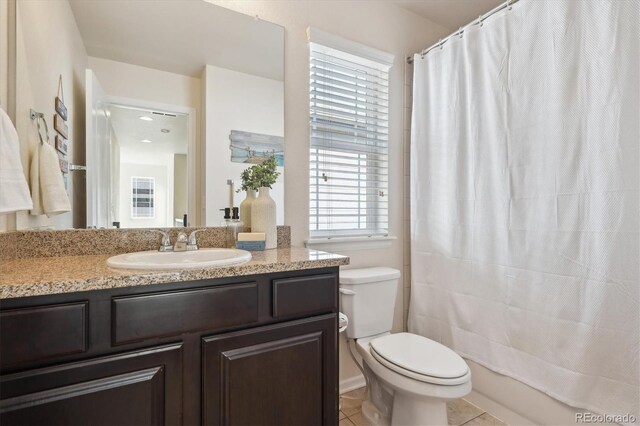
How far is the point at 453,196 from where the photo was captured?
189 cm

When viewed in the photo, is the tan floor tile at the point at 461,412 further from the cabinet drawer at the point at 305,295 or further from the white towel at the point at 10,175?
the white towel at the point at 10,175

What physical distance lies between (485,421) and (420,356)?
2.11 feet

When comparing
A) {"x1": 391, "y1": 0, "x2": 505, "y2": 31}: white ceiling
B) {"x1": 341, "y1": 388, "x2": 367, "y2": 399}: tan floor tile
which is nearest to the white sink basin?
{"x1": 341, "y1": 388, "x2": 367, "y2": 399}: tan floor tile

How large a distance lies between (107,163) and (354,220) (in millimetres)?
1334

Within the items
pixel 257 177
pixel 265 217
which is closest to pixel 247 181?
pixel 257 177

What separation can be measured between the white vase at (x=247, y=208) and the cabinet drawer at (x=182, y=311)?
0.57 meters

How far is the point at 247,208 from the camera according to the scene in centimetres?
160

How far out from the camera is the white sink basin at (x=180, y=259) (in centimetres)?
98

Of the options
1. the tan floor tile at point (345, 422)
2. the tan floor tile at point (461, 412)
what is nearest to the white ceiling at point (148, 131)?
the tan floor tile at point (345, 422)

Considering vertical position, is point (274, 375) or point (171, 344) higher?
point (171, 344)

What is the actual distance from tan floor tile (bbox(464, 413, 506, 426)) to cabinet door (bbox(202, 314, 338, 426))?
93 centimetres

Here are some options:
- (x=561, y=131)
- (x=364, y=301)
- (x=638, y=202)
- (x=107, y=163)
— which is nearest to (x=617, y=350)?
(x=638, y=202)

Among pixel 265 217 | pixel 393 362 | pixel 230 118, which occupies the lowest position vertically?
pixel 393 362

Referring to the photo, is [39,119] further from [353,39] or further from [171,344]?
[353,39]
